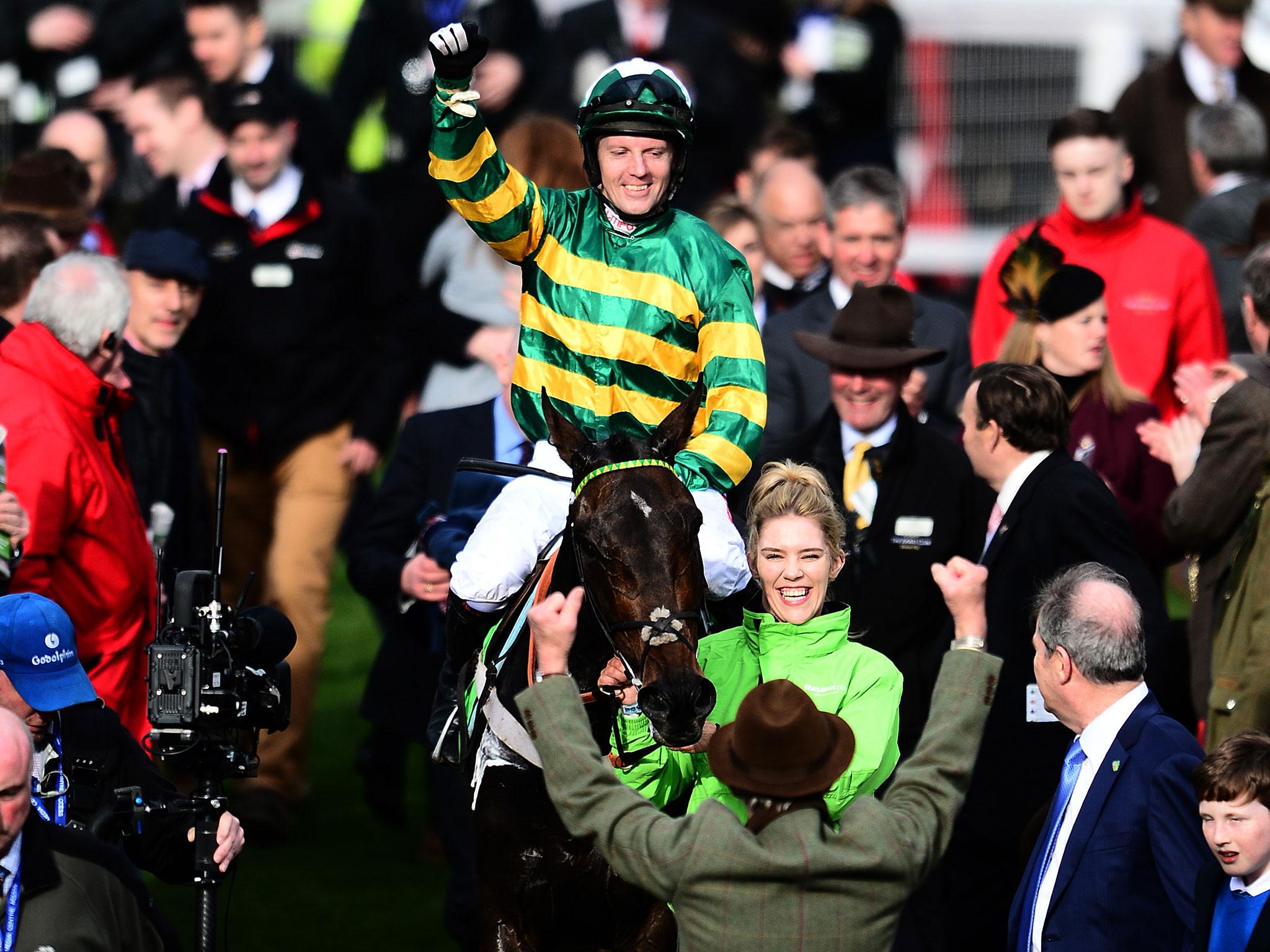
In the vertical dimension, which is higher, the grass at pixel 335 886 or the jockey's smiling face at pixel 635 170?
the jockey's smiling face at pixel 635 170

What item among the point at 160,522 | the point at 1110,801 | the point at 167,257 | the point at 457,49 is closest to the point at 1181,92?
the point at 167,257

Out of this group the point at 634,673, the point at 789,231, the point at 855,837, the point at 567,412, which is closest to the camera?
the point at 855,837

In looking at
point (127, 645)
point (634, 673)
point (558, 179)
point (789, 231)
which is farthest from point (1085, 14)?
point (634, 673)

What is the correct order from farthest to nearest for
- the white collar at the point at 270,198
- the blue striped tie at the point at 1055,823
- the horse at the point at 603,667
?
the white collar at the point at 270,198 → the blue striped tie at the point at 1055,823 → the horse at the point at 603,667

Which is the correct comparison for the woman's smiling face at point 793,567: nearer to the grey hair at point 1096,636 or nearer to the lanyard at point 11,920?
the grey hair at point 1096,636

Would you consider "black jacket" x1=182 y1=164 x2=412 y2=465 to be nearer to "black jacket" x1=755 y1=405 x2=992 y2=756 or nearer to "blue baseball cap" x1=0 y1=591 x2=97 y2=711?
"black jacket" x1=755 y1=405 x2=992 y2=756

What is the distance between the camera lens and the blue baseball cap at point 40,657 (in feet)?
15.9

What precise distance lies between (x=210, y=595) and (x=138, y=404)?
2489 millimetres

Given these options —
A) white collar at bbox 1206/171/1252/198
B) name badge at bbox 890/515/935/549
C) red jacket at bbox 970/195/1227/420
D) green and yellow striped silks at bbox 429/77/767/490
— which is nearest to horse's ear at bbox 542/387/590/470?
green and yellow striped silks at bbox 429/77/767/490

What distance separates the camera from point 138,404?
7.37 m

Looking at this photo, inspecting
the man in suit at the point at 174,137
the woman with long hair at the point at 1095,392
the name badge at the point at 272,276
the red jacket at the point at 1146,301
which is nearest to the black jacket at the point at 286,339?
the name badge at the point at 272,276

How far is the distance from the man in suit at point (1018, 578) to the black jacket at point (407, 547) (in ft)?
5.73

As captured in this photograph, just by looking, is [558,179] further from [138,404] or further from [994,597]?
[994,597]

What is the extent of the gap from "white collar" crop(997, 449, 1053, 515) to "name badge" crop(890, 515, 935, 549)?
1.56ft
